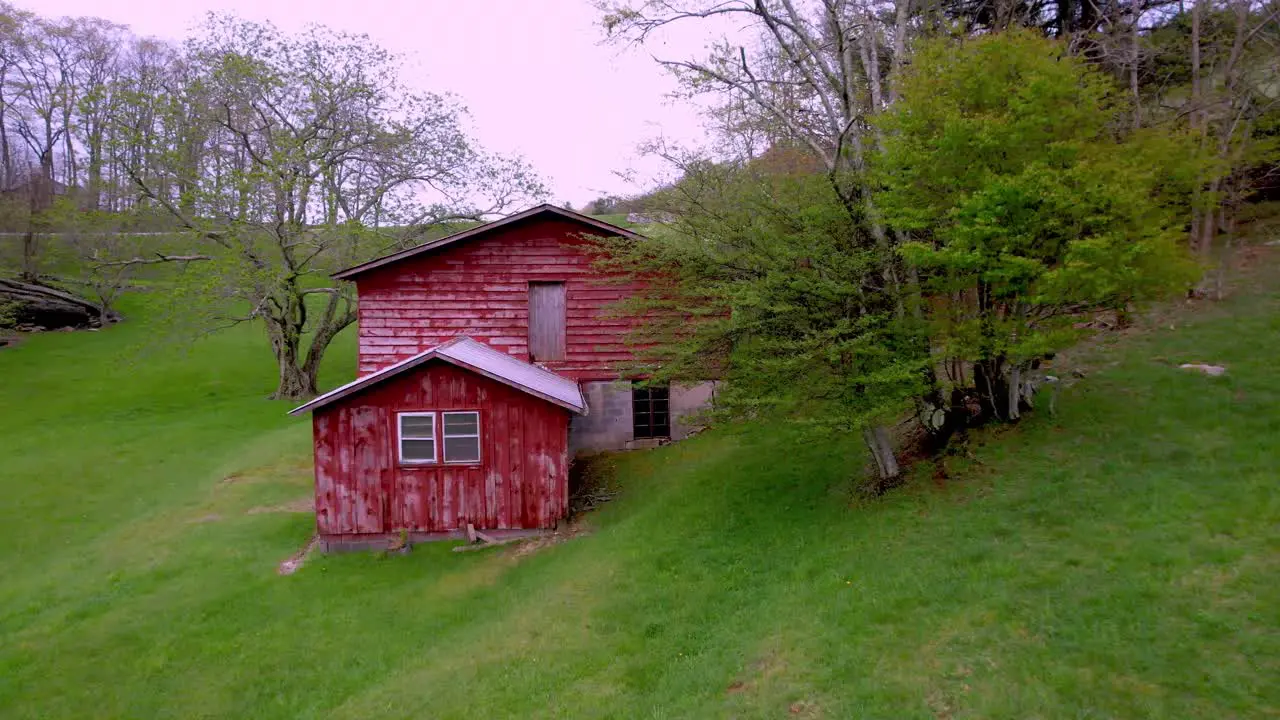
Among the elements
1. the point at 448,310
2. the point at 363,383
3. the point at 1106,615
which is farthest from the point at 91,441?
the point at 1106,615

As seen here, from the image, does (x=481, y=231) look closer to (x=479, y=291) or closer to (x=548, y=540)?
(x=479, y=291)

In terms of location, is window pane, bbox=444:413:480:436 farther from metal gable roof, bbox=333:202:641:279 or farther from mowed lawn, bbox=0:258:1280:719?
metal gable roof, bbox=333:202:641:279

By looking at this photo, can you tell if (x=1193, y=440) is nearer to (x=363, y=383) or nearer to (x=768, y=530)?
(x=768, y=530)

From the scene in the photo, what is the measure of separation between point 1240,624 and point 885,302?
21.9ft

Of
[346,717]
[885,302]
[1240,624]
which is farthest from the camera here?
[885,302]

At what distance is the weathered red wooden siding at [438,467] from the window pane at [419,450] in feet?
0.67

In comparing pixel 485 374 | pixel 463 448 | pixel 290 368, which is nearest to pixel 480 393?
pixel 485 374

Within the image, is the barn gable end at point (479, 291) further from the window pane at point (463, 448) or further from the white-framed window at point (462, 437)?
the window pane at point (463, 448)

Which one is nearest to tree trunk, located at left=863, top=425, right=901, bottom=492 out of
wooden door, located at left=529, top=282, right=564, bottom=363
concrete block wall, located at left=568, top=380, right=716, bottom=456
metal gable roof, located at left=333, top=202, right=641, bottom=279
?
concrete block wall, located at left=568, top=380, right=716, bottom=456

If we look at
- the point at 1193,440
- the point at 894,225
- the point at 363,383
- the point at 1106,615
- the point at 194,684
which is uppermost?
the point at 894,225

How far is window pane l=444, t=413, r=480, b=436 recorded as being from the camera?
607 inches

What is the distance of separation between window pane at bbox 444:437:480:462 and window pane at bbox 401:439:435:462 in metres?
0.34

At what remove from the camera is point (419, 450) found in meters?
15.4

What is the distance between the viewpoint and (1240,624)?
24.7 ft
